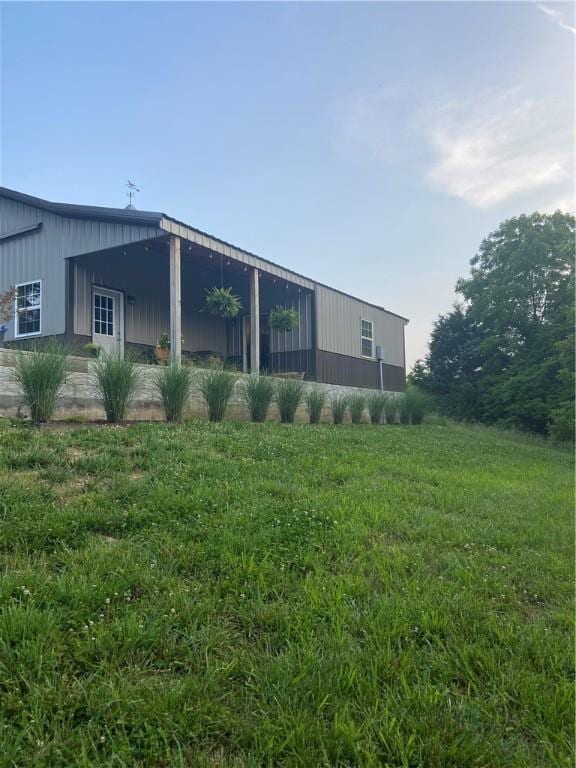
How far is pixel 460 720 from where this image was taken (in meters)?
1.54

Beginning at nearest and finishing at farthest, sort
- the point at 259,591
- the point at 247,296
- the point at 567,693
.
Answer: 1. the point at 567,693
2. the point at 259,591
3. the point at 247,296

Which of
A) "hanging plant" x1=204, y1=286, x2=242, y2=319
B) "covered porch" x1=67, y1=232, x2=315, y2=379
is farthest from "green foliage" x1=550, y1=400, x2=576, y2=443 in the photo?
"hanging plant" x1=204, y1=286, x2=242, y2=319

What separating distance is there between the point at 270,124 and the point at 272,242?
6.53 metres

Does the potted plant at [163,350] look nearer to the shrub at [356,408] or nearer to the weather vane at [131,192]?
the shrub at [356,408]

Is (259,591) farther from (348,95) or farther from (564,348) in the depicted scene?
(564,348)

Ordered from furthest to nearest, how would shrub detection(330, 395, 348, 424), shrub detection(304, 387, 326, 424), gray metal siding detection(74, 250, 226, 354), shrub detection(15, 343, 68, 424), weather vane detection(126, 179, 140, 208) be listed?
1. weather vane detection(126, 179, 140, 208)
2. gray metal siding detection(74, 250, 226, 354)
3. shrub detection(330, 395, 348, 424)
4. shrub detection(304, 387, 326, 424)
5. shrub detection(15, 343, 68, 424)

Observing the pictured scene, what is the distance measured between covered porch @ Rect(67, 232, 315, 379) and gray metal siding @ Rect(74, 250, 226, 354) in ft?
0.07

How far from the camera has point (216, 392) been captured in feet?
23.5

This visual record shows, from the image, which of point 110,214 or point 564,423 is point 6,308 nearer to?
point 110,214

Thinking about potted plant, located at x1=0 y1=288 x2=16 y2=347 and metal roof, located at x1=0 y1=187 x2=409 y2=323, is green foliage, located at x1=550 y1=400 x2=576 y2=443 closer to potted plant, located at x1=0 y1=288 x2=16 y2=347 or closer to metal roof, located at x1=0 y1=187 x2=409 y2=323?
metal roof, located at x1=0 y1=187 x2=409 y2=323

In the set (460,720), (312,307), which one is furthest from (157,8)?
(460,720)

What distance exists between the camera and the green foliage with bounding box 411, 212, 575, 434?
61.4 feet

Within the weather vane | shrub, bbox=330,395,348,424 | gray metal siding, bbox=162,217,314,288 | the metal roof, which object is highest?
the weather vane

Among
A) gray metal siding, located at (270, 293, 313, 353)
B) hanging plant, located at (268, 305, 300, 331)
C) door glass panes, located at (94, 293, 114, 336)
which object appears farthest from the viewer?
gray metal siding, located at (270, 293, 313, 353)
